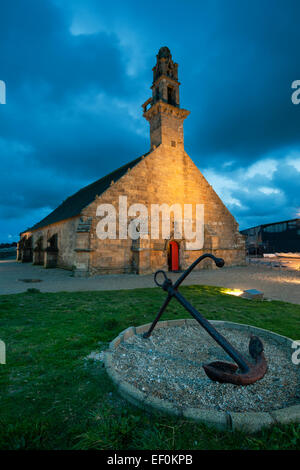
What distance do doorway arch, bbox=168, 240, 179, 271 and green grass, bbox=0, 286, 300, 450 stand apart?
43.8 feet

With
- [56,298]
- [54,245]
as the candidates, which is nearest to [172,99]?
[54,245]

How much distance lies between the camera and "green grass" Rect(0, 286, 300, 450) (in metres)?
1.80

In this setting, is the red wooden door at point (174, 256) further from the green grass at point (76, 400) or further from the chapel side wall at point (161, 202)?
the green grass at point (76, 400)

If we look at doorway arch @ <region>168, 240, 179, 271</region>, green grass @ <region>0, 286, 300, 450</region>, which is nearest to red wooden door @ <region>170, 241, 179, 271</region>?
doorway arch @ <region>168, 240, 179, 271</region>

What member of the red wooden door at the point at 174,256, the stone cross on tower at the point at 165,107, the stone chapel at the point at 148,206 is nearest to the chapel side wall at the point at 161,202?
the stone chapel at the point at 148,206

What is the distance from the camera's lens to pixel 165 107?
803 inches

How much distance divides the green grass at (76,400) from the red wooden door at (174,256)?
1335 centimetres

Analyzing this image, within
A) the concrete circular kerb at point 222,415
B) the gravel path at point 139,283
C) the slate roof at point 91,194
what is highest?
the slate roof at point 91,194

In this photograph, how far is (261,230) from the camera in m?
47.7

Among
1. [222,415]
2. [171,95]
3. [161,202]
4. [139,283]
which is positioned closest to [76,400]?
[222,415]

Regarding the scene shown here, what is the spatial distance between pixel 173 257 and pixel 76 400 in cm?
1697

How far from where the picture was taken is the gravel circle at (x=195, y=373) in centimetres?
249

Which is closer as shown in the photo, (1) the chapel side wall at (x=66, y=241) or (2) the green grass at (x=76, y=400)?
(2) the green grass at (x=76, y=400)

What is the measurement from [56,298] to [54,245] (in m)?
14.8
